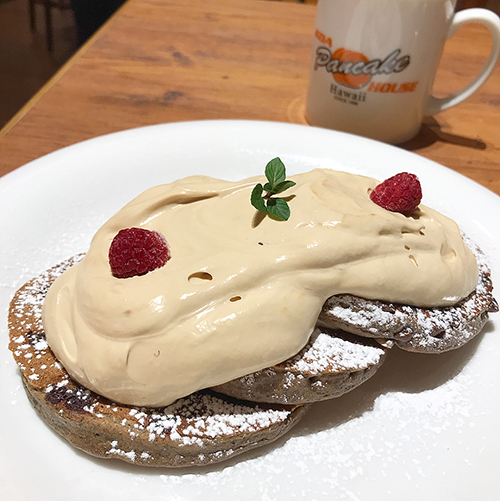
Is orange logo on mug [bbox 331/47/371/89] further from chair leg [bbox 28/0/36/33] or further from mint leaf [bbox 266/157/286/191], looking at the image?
chair leg [bbox 28/0/36/33]

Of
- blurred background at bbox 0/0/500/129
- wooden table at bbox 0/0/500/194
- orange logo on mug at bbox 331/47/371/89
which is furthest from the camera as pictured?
blurred background at bbox 0/0/500/129

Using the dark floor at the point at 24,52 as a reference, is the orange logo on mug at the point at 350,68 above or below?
above

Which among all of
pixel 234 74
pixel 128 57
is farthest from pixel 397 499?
pixel 128 57

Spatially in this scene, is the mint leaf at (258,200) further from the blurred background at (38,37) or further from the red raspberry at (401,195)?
the blurred background at (38,37)

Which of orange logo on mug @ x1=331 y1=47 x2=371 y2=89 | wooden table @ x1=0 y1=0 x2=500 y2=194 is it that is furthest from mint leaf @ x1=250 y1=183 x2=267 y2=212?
wooden table @ x1=0 y1=0 x2=500 y2=194

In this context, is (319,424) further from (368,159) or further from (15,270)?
(368,159)

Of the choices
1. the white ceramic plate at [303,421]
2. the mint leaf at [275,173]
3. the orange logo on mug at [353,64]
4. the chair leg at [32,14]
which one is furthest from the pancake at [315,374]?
the chair leg at [32,14]

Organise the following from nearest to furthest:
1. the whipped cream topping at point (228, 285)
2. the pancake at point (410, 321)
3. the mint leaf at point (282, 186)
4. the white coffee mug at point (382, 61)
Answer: the whipped cream topping at point (228, 285) < the pancake at point (410, 321) < the mint leaf at point (282, 186) < the white coffee mug at point (382, 61)
